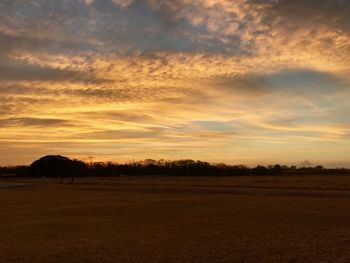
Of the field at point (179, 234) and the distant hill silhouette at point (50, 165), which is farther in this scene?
the distant hill silhouette at point (50, 165)

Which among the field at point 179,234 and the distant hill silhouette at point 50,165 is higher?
the distant hill silhouette at point 50,165

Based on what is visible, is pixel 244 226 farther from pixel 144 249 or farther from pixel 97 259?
pixel 97 259

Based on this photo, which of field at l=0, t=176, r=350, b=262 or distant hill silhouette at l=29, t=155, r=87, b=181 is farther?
distant hill silhouette at l=29, t=155, r=87, b=181

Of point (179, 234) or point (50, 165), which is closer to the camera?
point (179, 234)

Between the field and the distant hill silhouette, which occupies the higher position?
the distant hill silhouette

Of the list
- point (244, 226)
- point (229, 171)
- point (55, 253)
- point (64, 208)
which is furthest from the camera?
point (229, 171)

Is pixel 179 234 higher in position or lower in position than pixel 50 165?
lower

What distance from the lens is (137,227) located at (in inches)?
800

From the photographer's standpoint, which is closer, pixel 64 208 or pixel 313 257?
pixel 313 257

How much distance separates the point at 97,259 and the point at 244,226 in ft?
27.0

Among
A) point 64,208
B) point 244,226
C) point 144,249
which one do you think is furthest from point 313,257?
point 64,208

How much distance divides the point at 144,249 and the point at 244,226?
634 centimetres

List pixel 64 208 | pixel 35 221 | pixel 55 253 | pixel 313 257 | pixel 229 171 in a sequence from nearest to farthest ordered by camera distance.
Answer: pixel 313 257, pixel 55 253, pixel 35 221, pixel 64 208, pixel 229 171

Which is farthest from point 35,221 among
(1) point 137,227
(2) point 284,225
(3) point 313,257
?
(3) point 313,257
